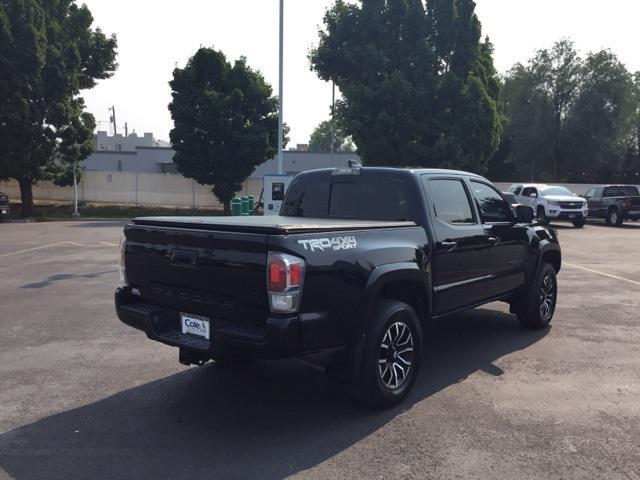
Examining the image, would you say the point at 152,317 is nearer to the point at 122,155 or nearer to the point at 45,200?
the point at 45,200

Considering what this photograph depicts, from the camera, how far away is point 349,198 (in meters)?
5.74

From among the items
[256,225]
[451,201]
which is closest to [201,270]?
[256,225]

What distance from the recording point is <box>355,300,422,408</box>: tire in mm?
4301

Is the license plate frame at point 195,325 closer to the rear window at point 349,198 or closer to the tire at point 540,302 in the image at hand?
the rear window at point 349,198

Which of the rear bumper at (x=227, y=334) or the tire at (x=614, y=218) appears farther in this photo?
the tire at (x=614, y=218)

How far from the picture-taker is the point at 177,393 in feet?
16.1

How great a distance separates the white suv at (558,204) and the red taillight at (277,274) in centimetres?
2275

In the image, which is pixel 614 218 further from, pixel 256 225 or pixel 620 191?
pixel 256 225

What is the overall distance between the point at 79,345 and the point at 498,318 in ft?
17.4

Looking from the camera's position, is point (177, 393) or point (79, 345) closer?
point (177, 393)

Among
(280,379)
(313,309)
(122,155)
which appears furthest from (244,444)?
(122,155)

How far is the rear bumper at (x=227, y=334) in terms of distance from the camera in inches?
148

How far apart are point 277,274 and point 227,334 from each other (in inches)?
23.4

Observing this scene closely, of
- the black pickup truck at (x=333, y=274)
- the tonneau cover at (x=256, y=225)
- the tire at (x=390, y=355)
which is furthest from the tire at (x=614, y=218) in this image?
the tire at (x=390, y=355)
